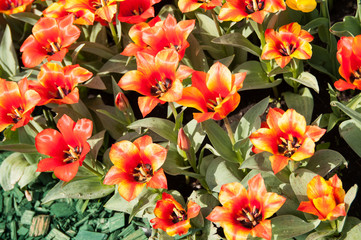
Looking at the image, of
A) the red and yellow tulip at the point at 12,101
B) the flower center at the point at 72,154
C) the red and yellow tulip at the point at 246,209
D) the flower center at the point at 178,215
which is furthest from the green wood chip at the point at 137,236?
the red and yellow tulip at the point at 12,101

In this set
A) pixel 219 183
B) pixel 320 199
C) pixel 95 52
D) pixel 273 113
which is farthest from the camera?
pixel 95 52

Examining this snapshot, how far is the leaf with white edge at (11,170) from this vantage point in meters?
2.43

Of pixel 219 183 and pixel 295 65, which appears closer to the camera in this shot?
pixel 219 183

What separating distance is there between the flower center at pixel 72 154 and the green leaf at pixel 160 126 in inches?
10.4

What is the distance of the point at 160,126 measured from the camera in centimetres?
216

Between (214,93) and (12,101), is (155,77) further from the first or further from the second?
(12,101)

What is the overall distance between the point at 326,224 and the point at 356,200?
30cm

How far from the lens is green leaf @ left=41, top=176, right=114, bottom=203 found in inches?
86.6

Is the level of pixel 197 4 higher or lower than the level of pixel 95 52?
higher

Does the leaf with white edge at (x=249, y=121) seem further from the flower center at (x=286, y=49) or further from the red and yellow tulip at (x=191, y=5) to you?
the red and yellow tulip at (x=191, y=5)

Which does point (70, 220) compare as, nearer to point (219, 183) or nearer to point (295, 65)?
point (219, 183)

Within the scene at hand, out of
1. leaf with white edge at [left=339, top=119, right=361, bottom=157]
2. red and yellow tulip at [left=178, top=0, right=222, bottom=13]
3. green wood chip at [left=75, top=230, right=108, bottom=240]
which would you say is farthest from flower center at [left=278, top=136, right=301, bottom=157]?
green wood chip at [left=75, top=230, right=108, bottom=240]

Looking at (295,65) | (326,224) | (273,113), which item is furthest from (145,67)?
(326,224)

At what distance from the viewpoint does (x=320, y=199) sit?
66.0 inches
